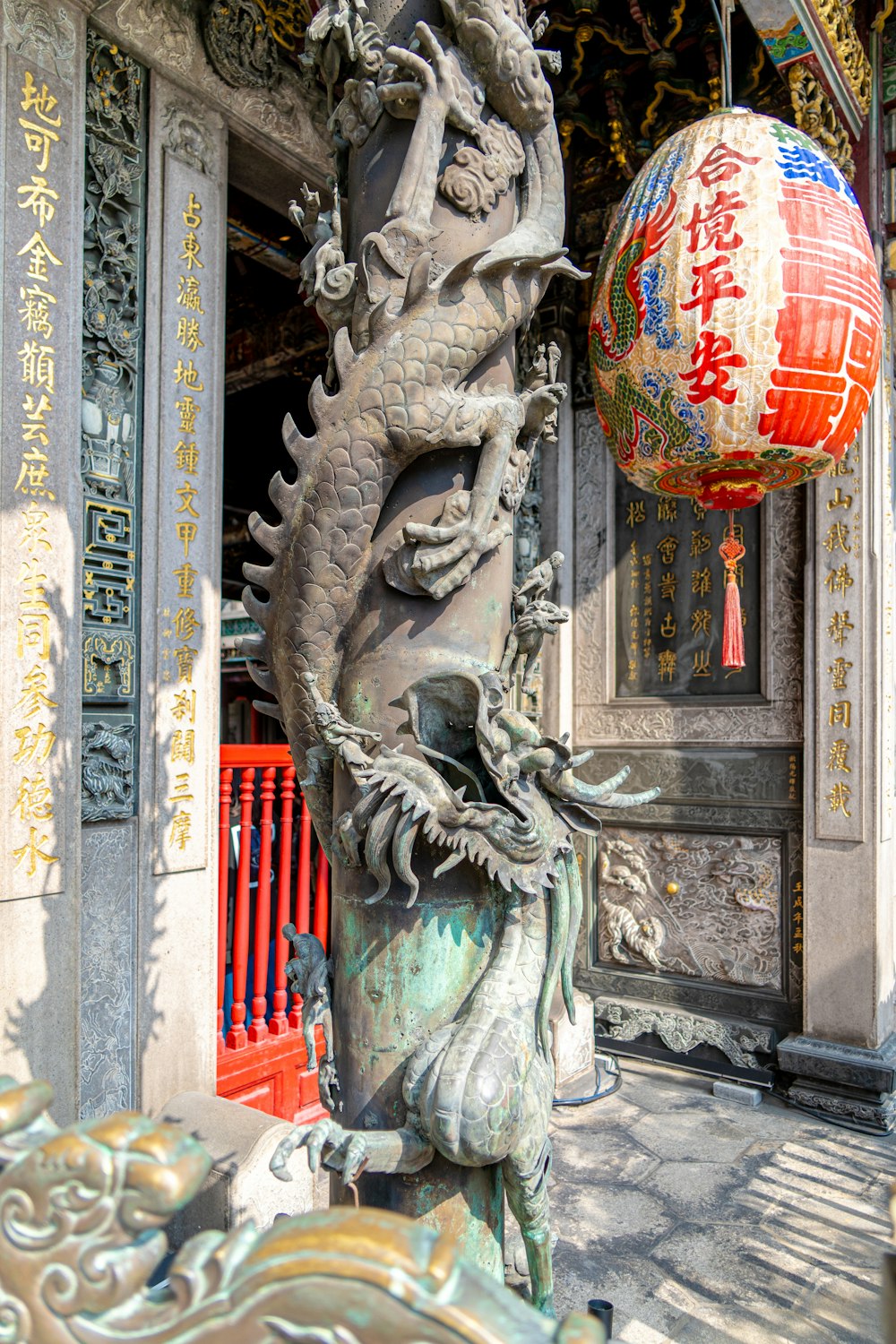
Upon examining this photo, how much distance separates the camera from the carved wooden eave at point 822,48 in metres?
3.71

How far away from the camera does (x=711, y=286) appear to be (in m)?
3.05

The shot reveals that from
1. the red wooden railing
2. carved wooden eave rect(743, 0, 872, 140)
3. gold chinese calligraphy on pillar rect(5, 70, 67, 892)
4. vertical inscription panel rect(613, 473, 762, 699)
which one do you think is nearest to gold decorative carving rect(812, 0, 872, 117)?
carved wooden eave rect(743, 0, 872, 140)

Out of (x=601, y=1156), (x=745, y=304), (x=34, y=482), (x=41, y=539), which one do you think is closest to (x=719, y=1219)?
(x=601, y=1156)

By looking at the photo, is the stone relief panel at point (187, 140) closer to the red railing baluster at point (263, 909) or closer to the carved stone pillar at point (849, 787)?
the red railing baluster at point (263, 909)

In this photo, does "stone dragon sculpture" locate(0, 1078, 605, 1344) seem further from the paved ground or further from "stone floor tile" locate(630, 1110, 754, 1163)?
"stone floor tile" locate(630, 1110, 754, 1163)

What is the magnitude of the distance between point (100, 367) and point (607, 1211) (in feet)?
12.5

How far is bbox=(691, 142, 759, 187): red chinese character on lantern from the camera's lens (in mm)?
3070

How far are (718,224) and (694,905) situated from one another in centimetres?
371

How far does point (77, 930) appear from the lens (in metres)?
2.87

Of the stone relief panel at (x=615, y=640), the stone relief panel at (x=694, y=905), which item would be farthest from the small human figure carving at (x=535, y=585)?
the stone relief panel at (x=694, y=905)

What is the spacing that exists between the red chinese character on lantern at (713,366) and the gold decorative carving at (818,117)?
191 centimetres

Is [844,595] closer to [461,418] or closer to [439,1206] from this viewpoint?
[461,418]

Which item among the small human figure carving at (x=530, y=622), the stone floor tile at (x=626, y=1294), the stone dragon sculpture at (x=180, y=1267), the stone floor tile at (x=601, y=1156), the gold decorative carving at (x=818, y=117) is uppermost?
the gold decorative carving at (x=818, y=117)

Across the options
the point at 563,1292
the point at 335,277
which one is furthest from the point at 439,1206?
the point at 335,277
